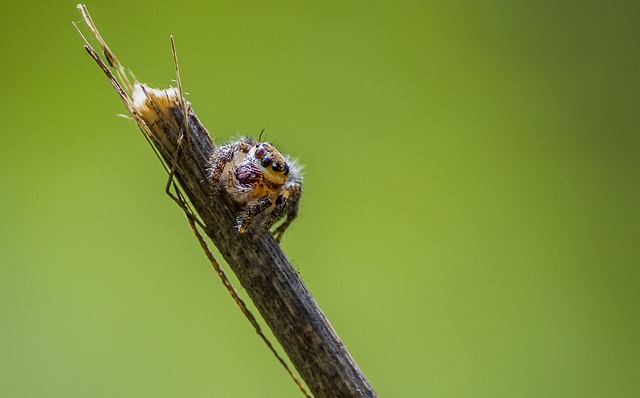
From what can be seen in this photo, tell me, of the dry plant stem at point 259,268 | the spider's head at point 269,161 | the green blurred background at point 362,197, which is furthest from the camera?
the green blurred background at point 362,197


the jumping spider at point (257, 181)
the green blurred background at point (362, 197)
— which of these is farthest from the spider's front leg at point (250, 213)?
the green blurred background at point (362, 197)

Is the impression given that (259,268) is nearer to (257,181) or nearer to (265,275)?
(265,275)

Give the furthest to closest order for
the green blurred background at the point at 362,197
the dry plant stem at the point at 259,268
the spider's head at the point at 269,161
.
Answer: the green blurred background at the point at 362,197
the spider's head at the point at 269,161
the dry plant stem at the point at 259,268

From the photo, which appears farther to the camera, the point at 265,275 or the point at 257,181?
the point at 257,181

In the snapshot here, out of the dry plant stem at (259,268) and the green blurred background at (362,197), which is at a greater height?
the green blurred background at (362,197)

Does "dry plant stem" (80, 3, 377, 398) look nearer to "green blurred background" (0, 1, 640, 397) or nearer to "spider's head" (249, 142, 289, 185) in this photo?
"spider's head" (249, 142, 289, 185)

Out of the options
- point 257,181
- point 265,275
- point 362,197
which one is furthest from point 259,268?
point 362,197

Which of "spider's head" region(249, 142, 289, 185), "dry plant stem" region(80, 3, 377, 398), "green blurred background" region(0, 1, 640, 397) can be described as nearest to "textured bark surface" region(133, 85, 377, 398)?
"dry plant stem" region(80, 3, 377, 398)

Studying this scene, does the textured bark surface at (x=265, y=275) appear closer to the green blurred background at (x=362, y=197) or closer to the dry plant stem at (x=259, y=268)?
the dry plant stem at (x=259, y=268)
